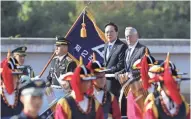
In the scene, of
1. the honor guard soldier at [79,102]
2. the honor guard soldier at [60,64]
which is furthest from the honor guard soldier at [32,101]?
the honor guard soldier at [60,64]

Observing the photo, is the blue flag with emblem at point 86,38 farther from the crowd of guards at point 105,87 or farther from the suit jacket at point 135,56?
the suit jacket at point 135,56

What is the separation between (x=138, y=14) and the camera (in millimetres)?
34562


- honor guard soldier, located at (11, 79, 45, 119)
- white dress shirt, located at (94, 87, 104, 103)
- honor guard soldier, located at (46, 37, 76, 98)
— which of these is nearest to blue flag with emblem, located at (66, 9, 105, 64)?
honor guard soldier, located at (46, 37, 76, 98)

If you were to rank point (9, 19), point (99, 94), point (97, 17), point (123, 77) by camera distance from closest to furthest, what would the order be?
1. point (99, 94)
2. point (123, 77)
3. point (9, 19)
4. point (97, 17)

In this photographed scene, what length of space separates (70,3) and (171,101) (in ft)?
92.7

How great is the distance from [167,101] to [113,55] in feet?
10.2

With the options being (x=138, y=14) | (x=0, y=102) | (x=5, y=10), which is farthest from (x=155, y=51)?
(x=138, y=14)

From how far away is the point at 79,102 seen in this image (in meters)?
7.60

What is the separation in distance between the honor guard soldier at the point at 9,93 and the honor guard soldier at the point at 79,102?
35.0 inches

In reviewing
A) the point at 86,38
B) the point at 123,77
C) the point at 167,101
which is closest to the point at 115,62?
the point at 123,77

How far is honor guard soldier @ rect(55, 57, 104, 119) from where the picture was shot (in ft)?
24.7

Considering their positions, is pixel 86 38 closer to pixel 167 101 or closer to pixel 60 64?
pixel 60 64

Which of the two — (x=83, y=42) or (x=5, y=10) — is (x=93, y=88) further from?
(x=5, y=10)

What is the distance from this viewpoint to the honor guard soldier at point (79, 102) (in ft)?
24.7
